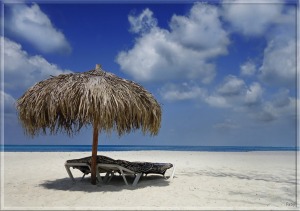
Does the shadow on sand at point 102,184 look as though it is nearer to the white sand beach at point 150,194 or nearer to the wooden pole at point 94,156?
the white sand beach at point 150,194

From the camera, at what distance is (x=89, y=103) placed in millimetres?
6730

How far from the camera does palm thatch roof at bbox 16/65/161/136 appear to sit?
22.4ft

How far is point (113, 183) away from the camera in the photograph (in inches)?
325

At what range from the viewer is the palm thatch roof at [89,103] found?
683 cm

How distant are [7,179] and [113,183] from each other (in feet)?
10.2

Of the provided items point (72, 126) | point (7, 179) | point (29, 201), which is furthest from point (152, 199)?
point (7, 179)

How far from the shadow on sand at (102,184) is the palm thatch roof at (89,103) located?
1.28m

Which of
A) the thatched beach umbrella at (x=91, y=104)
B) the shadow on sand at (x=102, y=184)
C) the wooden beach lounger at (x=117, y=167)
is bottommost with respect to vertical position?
the shadow on sand at (x=102, y=184)

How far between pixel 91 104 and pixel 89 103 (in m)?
0.06

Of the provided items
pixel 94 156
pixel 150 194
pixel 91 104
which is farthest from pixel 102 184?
pixel 91 104

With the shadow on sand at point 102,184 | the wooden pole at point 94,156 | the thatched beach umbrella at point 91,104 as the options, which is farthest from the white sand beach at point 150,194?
the thatched beach umbrella at point 91,104

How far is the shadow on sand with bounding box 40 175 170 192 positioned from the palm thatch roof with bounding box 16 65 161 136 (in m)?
1.28

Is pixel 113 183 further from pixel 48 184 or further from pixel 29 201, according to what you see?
pixel 29 201

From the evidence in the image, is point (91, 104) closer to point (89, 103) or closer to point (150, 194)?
point (89, 103)
